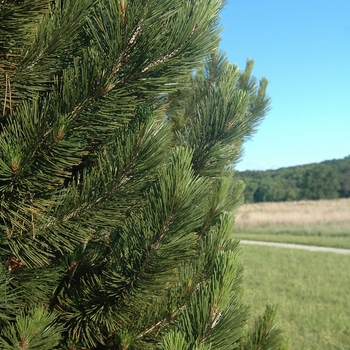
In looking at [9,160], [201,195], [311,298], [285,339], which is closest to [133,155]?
[201,195]

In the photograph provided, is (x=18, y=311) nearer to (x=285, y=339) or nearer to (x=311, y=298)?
(x=285, y=339)

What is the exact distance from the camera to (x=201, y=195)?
1.73 metres

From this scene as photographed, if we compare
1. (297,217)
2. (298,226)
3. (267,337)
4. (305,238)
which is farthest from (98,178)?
(297,217)

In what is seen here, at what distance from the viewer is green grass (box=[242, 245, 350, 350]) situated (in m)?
8.08

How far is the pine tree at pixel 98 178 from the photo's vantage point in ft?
5.27

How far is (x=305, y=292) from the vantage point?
11430mm

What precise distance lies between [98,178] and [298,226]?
26978 millimetres

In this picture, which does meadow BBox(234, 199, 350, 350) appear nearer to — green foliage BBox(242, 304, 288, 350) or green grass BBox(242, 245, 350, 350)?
green grass BBox(242, 245, 350, 350)

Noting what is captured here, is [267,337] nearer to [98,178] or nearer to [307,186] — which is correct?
[98,178]

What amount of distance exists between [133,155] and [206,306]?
658 mm

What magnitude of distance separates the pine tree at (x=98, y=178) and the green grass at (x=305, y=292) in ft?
13.9

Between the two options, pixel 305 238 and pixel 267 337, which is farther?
pixel 305 238

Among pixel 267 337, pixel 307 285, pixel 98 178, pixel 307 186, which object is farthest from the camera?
pixel 307 186

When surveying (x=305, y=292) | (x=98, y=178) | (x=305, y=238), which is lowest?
(x=305, y=292)
